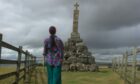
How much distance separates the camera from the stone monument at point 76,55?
34737 mm

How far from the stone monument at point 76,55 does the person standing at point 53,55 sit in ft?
83.7

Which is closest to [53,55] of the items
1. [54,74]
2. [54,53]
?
[54,53]

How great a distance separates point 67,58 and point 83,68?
3.70 m

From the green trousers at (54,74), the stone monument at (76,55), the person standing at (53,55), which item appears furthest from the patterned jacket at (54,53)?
the stone monument at (76,55)

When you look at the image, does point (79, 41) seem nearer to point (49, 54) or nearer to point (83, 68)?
point (83, 68)

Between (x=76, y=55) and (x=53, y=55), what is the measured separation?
1154 inches

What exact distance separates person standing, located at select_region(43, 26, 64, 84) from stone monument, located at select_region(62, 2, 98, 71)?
25502 millimetres

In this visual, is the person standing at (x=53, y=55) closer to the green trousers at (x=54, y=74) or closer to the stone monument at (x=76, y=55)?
the green trousers at (x=54, y=74)

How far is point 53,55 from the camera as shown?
28.8ft

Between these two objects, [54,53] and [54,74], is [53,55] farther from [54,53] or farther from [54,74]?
[54,74]

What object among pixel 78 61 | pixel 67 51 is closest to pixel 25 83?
pixel 78 61

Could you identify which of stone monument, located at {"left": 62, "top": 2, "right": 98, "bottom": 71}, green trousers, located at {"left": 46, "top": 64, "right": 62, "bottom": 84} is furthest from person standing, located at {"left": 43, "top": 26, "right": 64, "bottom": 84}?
stone monument, located at {"left": 62, "top": 2, "right": 98, "bottom": 71}

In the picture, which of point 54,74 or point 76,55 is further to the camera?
point 76,55

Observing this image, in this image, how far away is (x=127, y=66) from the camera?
1675 cm
